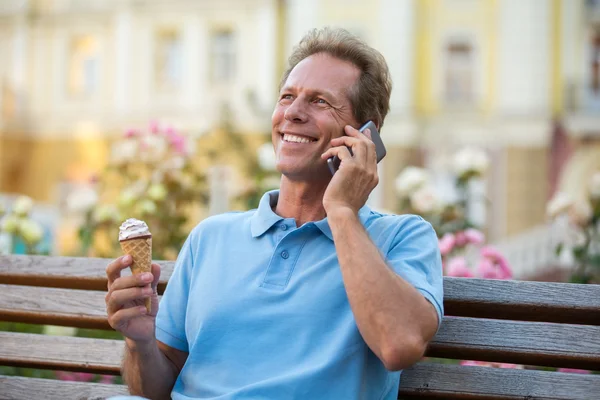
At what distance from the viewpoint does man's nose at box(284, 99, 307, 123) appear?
2.29 meters

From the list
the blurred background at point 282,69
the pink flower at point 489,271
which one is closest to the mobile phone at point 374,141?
the pink flower at point 489,271

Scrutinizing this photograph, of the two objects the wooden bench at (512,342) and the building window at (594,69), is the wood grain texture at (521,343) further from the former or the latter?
the building window at (594,69)

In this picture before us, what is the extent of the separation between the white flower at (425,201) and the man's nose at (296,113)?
2.79 m

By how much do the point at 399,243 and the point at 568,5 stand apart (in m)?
18.0

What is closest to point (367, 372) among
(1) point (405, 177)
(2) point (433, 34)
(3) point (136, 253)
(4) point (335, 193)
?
(4) point (335, 193)

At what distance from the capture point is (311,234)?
2.19 meters

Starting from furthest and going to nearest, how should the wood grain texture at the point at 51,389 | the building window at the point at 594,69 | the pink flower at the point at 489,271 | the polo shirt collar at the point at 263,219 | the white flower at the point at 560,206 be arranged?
the building window at the point at 594,69 → the white flower at the point at 560,206 → the pink flower at the point at 489,271 → the wood grain texture at the point at 51,389 → the polo shirt collar at the point at 263,219

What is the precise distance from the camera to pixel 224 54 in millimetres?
20500

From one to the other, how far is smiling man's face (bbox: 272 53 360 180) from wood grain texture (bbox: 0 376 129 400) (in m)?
0.90

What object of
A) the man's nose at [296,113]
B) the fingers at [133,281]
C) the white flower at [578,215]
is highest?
the man's nose at [296,113]

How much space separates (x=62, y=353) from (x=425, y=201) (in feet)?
9.77

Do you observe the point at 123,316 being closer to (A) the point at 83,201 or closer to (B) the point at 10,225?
(B) the point at 10,225

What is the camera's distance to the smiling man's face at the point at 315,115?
2275mm

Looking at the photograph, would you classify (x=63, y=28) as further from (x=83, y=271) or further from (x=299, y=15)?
(x=83, y=271)
